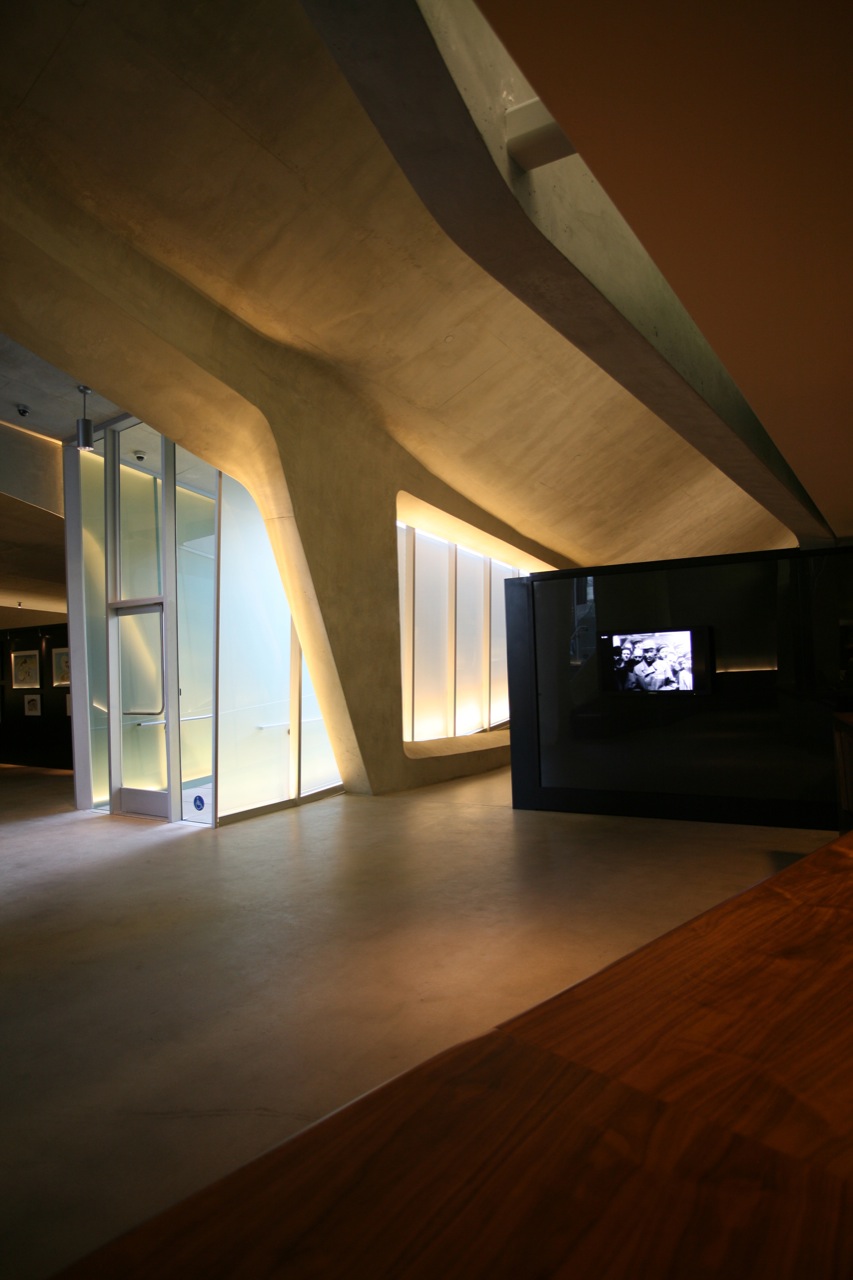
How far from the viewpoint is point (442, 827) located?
8.10m

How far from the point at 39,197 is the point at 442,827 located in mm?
6418

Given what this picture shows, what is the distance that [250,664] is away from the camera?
29.1 feet

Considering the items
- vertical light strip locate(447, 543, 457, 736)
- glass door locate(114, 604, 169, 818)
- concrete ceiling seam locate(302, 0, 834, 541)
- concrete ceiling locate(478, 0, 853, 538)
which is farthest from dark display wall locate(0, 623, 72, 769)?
concrete ceiling locate(478, 0, 853, 538)

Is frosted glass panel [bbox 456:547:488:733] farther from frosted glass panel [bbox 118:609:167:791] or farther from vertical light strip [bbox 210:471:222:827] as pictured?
vertical light strip [bbox 210:471:222:827]

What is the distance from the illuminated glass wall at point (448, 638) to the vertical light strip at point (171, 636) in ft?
11.6

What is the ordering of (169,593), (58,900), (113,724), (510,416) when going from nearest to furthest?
(58,900) → (169,593) → (113,724) → (510,416)

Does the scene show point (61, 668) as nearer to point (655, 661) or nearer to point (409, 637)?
point (409, 637)

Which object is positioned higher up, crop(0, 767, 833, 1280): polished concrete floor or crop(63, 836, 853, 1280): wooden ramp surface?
crop(63, 836, 853, 1280): wooden ramp surface

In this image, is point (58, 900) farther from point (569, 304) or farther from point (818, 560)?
point (818, 560)

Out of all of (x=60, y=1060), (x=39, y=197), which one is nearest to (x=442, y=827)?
(x=60, y=1060)

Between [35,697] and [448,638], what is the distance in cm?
809

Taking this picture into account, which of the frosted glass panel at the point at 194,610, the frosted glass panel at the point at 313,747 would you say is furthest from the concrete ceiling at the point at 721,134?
the frosted glass panel at the point at 313,747

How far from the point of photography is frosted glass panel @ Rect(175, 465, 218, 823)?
9.11m

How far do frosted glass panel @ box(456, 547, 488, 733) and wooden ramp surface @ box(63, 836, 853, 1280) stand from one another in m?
12.7
